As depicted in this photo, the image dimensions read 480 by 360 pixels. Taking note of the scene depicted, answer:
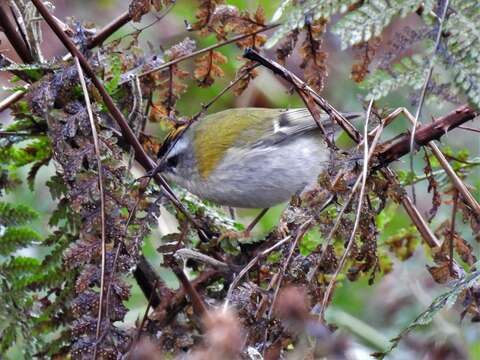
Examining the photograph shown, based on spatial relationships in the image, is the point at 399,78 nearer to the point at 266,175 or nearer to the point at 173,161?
the point at 173,161

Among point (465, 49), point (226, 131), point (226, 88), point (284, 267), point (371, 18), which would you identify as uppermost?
point (226, 131)

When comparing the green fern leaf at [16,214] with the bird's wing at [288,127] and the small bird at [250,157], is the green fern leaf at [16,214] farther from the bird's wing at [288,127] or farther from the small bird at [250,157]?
the bird's wing at [288,127]

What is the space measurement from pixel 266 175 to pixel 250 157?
0.15 metres

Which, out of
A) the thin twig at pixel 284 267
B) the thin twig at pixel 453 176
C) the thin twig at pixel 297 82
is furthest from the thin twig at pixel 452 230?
the thin twig at pixel 284 267

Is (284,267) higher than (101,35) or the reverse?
the reverse

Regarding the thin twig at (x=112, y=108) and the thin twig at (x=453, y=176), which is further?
the thin twig at (x=112, y=108)

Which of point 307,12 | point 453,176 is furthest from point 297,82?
point 453,176

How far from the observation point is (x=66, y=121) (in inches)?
89.4

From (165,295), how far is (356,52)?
3.18 feet

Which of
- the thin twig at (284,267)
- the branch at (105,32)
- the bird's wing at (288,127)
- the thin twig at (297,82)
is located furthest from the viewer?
the bird's wing at (288,127)

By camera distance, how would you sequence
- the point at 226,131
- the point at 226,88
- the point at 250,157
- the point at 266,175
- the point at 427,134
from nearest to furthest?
the point at 427,134 < the point at 226,88 < the point at 266,175 < the point at 250,157 < the point at 226,131

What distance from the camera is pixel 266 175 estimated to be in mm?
3602

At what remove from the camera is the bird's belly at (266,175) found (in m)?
3.55

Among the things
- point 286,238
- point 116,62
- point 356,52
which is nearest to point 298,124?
point 356,52
